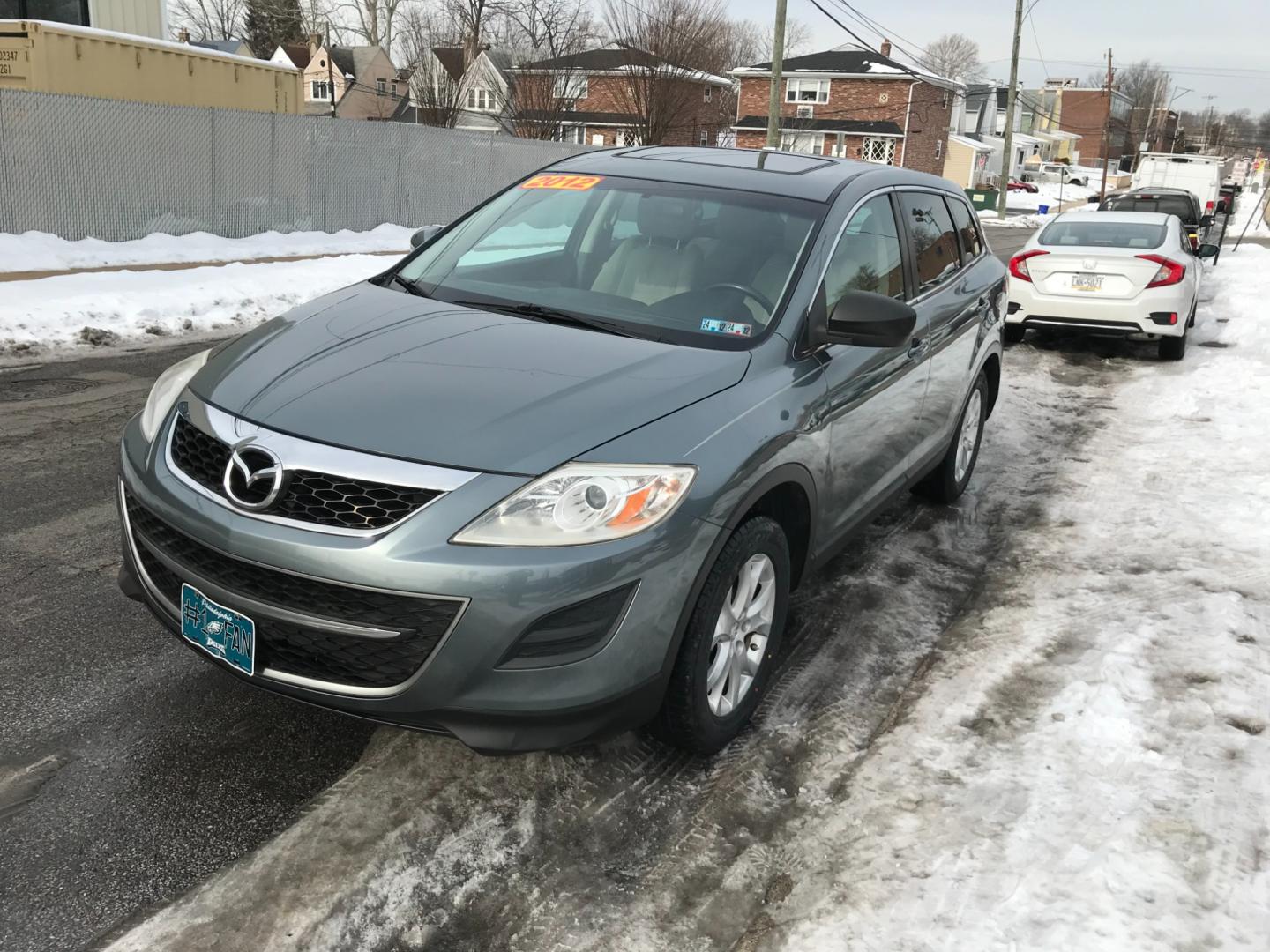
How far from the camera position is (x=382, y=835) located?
2855 millimetres

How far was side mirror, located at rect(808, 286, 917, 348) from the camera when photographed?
3.53 m

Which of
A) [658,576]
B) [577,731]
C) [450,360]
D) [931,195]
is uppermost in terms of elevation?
[931,195]

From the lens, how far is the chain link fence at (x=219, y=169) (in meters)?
14.7

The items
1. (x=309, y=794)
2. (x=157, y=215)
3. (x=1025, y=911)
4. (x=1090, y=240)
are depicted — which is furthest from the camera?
(x=157, y=215)

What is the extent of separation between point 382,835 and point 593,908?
2.07 feet

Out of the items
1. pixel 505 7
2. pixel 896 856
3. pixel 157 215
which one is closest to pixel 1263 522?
pixel 896 856

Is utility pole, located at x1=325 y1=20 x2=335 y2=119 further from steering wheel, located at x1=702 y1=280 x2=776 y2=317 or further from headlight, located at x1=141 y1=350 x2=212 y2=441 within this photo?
steering wheel, located at x1=702 y1=280 x2=776 y2=317

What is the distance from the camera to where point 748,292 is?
12.3 ft

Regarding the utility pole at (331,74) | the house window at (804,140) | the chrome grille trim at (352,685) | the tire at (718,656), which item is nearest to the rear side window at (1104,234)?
the tire at (718,656)

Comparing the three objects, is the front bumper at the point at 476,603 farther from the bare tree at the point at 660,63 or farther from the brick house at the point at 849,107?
the brick house at the point at 849,107

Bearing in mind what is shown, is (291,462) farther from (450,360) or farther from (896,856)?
(896,856)

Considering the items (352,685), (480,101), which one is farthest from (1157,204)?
(480,101)

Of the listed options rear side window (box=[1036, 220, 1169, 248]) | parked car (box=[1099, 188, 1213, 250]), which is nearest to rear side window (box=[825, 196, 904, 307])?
rear side window (box=[1036, 220, 1169, 248])

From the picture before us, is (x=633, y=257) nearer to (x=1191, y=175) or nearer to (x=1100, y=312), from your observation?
(x=1100, y=312)
